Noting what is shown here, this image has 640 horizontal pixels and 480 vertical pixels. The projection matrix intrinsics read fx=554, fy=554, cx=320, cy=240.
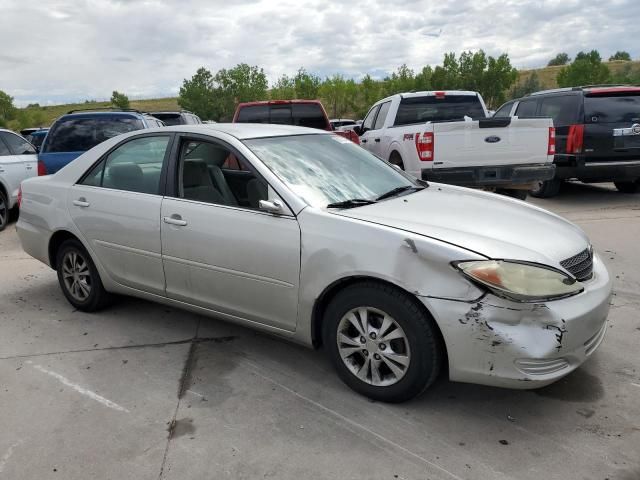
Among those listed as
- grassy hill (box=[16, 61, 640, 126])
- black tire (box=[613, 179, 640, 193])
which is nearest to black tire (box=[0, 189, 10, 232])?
black tire (box=[613, 179, 640, 193])

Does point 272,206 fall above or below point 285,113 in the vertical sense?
below

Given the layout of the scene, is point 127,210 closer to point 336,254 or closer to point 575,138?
point 336,254

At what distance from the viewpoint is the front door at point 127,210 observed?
13.3 feet

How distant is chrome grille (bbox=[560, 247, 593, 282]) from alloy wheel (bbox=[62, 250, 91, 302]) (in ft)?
12.0

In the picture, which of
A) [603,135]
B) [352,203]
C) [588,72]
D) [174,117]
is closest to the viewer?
[352,203]

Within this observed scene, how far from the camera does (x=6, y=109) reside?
4047 cm

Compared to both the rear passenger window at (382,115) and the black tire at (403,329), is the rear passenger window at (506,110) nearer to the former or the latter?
the rear passenger window at (382,115)

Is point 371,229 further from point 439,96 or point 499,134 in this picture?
point 439,96

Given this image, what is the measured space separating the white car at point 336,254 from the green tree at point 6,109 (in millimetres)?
41016

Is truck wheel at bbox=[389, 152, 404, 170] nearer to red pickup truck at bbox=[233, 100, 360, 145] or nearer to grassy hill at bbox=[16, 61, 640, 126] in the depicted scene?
red pickup truck at bbox=[233, 100, 360, 145]

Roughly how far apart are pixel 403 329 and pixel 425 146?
5108 millimetres

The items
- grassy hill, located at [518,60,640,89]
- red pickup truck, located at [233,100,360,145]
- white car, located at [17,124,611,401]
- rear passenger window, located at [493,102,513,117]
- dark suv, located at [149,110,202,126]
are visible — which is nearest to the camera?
white car, located at [17,124,611,401]

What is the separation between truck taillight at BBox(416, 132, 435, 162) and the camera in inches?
Answer: 299

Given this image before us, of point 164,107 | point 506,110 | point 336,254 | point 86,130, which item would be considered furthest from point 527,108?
point 164,107
